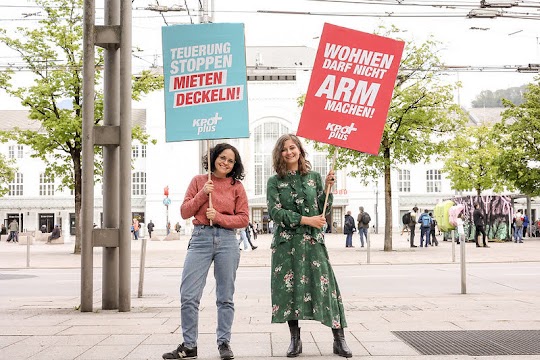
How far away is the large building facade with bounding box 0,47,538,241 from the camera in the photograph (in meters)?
77.8

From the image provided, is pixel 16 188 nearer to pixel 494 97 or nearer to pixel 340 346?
pixel 340 346

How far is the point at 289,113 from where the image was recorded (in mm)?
78250

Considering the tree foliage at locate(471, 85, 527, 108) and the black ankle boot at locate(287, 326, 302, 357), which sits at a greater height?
the tree foliage at locate(471, 85, 527, 108)

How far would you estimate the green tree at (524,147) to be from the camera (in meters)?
41.8

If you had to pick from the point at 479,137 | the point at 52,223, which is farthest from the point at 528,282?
the point at 52,223

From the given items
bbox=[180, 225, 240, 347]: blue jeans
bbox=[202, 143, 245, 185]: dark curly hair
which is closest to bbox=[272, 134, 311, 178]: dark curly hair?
bbox=[202, 143, 245, 185]: dark curly hair

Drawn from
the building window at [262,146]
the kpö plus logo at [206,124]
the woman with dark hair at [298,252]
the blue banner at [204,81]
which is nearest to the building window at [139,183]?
the building window at [262,146]

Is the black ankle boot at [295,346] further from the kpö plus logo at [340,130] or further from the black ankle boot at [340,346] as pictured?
the kpö plus logo at [340,130]

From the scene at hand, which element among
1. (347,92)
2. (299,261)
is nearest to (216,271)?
(299,261)

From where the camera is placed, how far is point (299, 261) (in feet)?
20.2

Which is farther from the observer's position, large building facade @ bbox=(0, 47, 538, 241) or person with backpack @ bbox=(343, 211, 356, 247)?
large building facade @ bbox=(0, 47, 538, 241)

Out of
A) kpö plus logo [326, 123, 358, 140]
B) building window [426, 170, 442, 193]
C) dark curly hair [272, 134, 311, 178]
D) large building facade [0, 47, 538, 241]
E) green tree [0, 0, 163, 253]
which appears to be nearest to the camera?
dark curly hair [272, 134, 311, 178]

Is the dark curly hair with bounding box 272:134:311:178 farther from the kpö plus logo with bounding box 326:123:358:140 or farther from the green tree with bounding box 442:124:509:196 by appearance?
the green tree with bounding box 442:124:509:196

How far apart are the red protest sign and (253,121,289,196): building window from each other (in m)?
71.0
